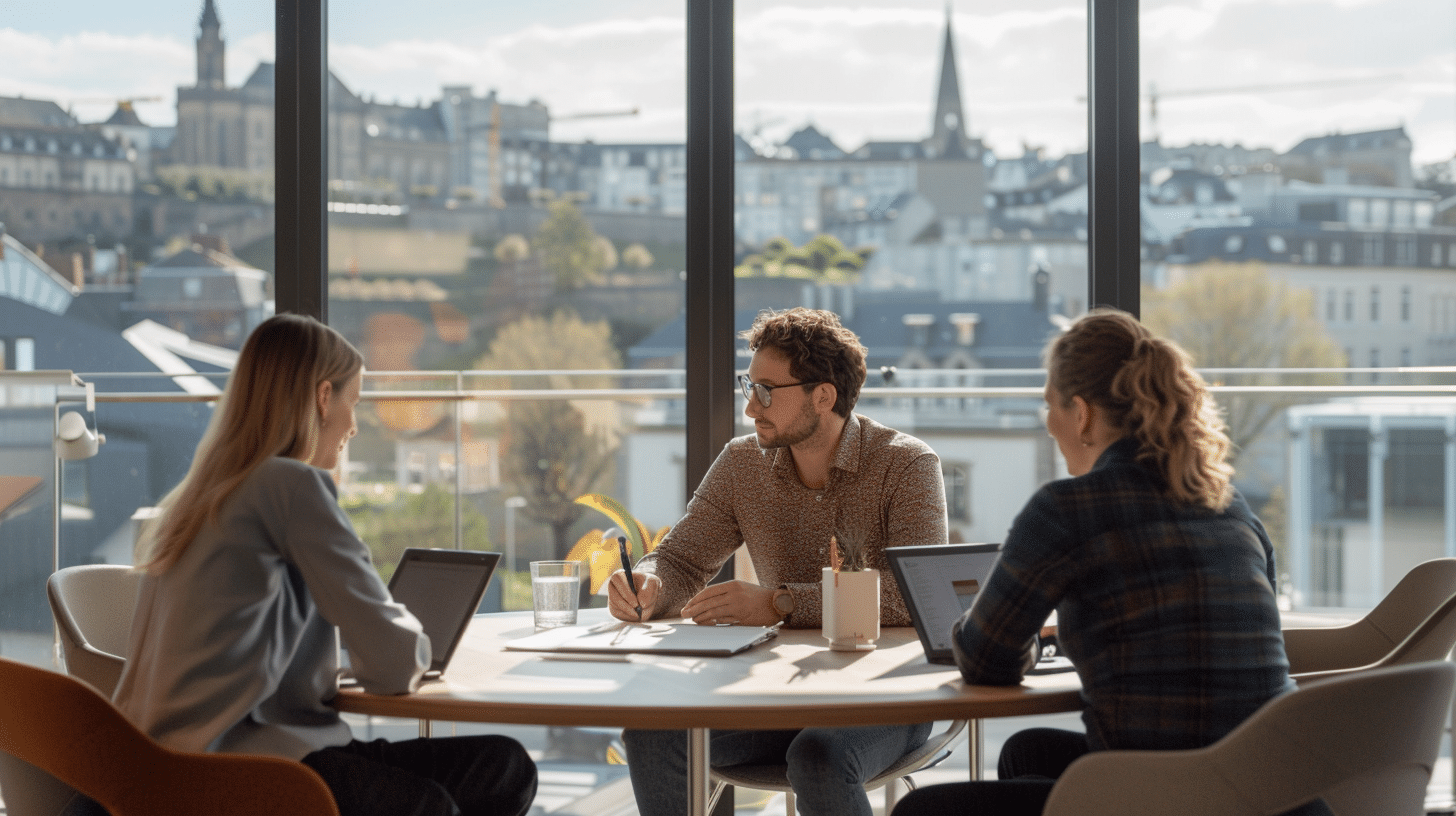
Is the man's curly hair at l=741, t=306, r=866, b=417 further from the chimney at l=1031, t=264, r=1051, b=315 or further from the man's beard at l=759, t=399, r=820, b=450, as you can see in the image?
the chimney at l=1031, t=264, r=1051, b=315

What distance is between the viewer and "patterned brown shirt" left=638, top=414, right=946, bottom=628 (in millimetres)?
2137

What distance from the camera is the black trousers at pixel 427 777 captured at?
4.85 feet

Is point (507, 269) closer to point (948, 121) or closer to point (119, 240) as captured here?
→ point (119, 240)

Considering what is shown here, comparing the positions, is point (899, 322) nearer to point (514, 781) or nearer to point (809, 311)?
point (809, 311)

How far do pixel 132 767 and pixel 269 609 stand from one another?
24 centimetres

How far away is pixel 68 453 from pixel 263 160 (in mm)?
885

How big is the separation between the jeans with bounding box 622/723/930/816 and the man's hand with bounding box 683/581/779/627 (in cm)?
21

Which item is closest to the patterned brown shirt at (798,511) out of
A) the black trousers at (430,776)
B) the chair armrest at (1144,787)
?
the black trousers at (430,776)

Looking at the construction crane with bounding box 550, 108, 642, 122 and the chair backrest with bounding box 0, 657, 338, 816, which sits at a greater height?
the construction crane with bounding box 550, 108, 642, 122

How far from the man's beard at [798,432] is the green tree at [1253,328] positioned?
1819 mm

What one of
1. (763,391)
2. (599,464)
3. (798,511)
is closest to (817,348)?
(763,391)

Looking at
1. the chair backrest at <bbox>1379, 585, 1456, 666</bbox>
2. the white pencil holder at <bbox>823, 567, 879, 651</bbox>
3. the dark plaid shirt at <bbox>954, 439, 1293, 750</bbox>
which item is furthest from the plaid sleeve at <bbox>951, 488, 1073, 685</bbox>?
the chair backrest at <bbox>1379, 585, 1456, 666</bbox>

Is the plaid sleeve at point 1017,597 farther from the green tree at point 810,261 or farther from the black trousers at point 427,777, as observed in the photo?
the green tree at point 810,261

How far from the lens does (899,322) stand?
4227mm
